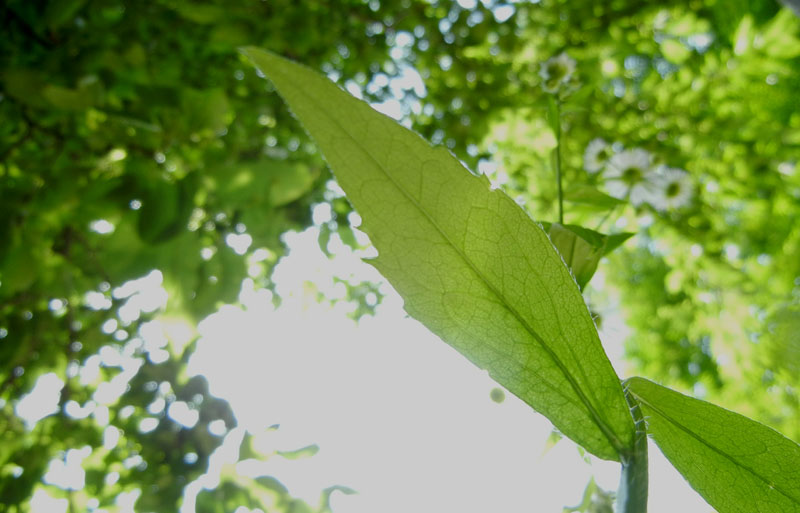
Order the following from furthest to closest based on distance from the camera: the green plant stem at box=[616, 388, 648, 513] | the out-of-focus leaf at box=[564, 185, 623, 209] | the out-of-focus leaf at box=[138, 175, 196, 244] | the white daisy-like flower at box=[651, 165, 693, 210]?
the white daisy-like flower at box=[651, 165, 693, 210]
the out-of-focus leaf at box=[138, 175, 196, 244]
the out-of-focus leaf at box=[564, 185, 623, 209]
the green plant stem at box=[616, 388, 648, 513]

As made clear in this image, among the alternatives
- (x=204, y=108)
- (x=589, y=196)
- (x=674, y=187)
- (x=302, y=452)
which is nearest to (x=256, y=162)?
(x=204, y=108)

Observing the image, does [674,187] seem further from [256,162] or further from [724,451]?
[724,451]

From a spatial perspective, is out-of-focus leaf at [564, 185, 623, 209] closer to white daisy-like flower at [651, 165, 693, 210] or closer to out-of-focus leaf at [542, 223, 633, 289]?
out-of-focus leaf at [542, 223, 633, 289]

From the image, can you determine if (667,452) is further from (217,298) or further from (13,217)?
(13,217)

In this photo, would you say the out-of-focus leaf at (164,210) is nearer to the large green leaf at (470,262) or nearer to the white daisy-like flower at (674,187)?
the large green leaf at (470,262)

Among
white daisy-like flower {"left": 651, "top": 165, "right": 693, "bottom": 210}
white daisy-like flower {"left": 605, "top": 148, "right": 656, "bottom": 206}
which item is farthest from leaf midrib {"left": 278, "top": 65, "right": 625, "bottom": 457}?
white daisy-like flower {"left": 651, "top": 165, "right": 693, "bottom": 210}

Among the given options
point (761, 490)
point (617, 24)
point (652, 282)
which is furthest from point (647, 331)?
point (761, 490)

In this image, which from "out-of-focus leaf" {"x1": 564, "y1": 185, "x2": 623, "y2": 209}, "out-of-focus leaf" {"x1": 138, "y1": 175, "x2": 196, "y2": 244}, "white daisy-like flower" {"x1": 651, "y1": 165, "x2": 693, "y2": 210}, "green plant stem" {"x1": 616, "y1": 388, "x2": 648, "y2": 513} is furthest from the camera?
"white daisy-like flower" {"x1": 651, "y1": 165, "x2": 693, "y2": 210}
